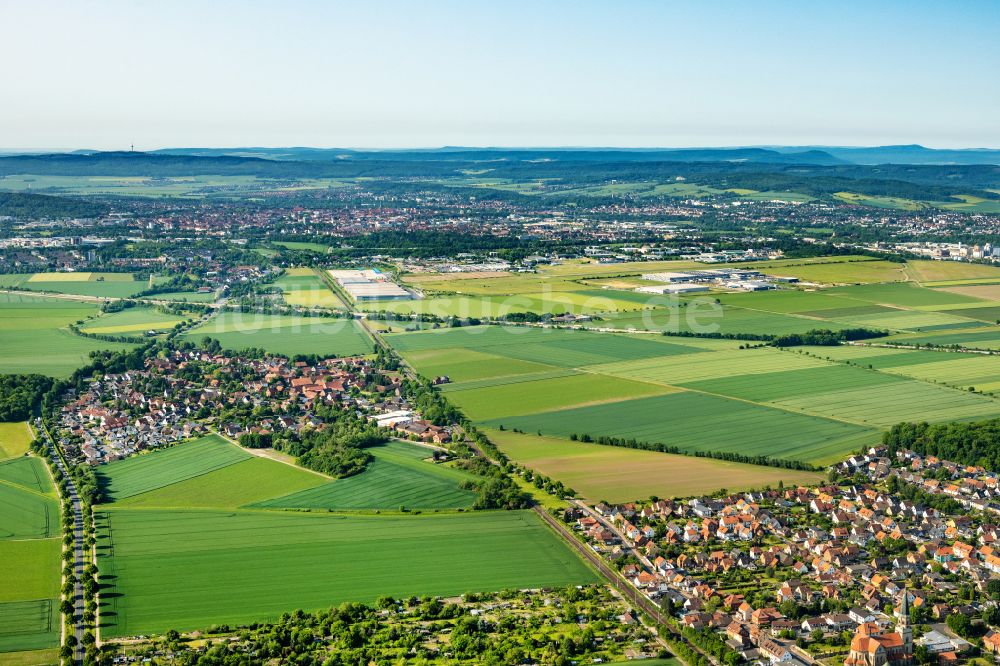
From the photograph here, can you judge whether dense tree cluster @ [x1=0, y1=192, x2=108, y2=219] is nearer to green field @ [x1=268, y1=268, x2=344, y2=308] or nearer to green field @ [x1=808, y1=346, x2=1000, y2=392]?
green field @ [x1=268, y1=268, x2=344, y2=308]

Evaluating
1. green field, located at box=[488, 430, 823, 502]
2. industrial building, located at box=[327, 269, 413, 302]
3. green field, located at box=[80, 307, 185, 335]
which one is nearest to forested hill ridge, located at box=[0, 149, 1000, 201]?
industrial building, located at box=[327, 269, 413, 302]

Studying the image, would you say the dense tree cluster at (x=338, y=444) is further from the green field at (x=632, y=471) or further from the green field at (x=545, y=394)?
the green field at (x=632, y=471)

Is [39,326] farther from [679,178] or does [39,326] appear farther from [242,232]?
[679,178]

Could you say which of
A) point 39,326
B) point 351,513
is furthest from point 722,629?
point 39,326

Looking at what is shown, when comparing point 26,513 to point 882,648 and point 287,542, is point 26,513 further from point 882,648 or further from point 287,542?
point 882,648

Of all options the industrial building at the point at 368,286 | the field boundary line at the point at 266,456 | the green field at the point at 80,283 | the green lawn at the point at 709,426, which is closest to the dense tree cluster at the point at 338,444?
the field boundary line at the point at 266,456

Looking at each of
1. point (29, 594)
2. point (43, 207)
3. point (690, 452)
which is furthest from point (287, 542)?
point (43, 207)
